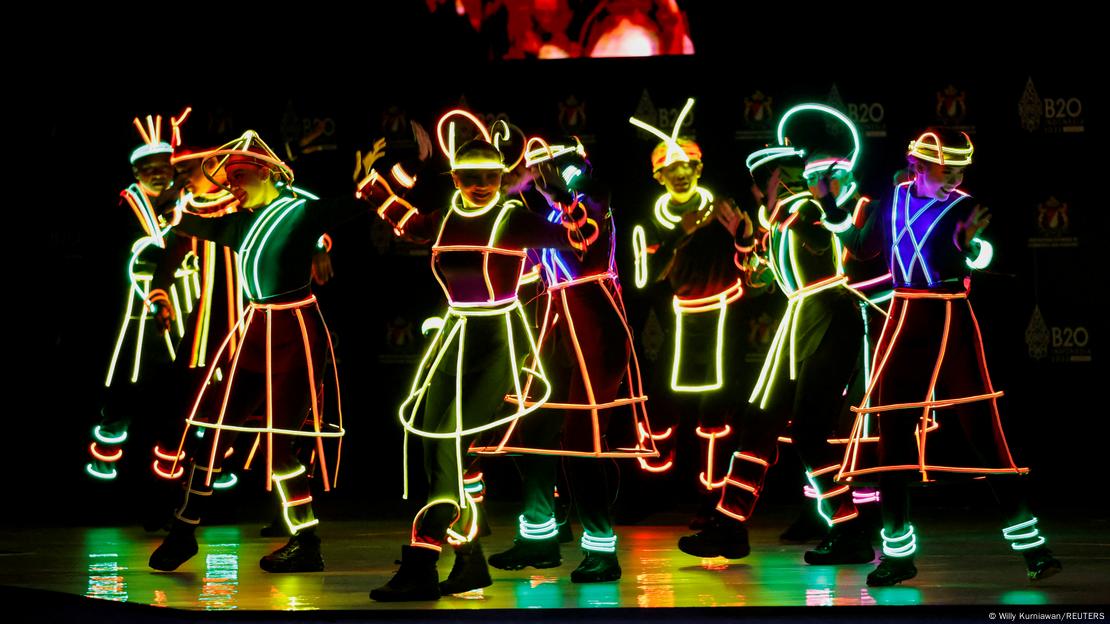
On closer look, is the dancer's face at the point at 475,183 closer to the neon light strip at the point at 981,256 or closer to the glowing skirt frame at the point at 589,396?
the glowing skirt frame at the point at 589,396

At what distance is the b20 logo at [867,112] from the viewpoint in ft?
25.1

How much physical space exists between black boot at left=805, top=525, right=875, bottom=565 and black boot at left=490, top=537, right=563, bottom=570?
100cm

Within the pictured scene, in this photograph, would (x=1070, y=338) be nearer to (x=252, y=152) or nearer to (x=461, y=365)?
(x=461, y=365)

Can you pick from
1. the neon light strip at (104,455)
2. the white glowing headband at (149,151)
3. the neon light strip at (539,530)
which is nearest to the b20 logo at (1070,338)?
the neon light strip at (539,530)

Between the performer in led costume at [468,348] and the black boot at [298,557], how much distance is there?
0.76m

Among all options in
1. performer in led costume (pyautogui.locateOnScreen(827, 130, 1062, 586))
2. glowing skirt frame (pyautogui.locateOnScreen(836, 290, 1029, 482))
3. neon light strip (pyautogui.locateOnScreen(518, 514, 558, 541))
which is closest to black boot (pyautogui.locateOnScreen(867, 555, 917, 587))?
performer in led costume (pyautogui.locateOnScreen(827, 130, 1062, 586))

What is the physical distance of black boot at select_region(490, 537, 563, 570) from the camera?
5.45 m

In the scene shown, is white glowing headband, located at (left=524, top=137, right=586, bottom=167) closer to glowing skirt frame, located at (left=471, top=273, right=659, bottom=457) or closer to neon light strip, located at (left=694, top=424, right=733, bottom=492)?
glowing skirt frame, located at (left=471, top=273, right=659, bottom=457)

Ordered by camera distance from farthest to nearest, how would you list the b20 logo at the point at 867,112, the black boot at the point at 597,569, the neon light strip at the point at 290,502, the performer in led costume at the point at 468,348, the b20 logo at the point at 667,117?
the b20 logo at the point at 667,117, the b20 logo at the point at 867,112, the neon light strip at the point at 290,502, the black boot at the point at 597,569, the performer in led costume at the point at 468,348

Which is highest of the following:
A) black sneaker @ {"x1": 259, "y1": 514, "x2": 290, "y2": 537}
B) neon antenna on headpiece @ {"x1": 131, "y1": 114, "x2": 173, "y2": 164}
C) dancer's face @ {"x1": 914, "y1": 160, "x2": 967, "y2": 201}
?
neon antenna on headpiece @ {"x1": 131, "y1": 114, "x2": 173, "y2": 164}

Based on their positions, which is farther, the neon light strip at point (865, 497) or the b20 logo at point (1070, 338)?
the b20 logo at point (1070, 338)

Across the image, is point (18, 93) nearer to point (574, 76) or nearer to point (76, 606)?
point (574, 76)

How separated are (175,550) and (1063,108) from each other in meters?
5.11

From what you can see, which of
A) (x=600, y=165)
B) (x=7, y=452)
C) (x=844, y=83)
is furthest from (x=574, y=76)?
(x=7, y=452)
